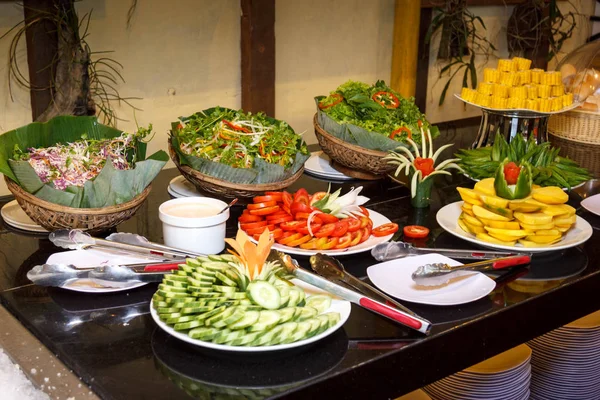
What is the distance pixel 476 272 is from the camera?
5.55 feet

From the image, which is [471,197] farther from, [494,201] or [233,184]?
[233,184]

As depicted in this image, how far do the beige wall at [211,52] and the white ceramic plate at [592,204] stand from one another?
1946mm

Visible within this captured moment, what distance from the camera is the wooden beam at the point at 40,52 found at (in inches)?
113

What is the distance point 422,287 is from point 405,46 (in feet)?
9.24

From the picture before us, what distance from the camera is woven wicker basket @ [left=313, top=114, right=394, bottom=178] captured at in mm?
2381

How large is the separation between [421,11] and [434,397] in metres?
2.75

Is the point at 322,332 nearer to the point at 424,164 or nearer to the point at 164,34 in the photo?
the point at 424,164

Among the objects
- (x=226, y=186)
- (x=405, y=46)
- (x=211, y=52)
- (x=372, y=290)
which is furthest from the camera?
(x=405, y=46)

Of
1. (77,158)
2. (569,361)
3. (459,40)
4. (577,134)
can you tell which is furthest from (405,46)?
(77,158)

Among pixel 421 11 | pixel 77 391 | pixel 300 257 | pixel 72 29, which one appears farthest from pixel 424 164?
pixel 421 11

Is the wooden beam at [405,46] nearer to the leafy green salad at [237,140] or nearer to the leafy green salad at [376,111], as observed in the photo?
the leafy green salad at [376,111]

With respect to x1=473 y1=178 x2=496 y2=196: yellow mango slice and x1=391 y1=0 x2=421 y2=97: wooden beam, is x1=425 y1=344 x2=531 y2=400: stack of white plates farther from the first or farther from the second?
x1=391 y1=0 x2=421 y2=97: wooden beam

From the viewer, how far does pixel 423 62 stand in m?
4.44

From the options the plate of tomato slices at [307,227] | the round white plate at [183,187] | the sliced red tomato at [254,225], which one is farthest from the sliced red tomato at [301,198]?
the round white plate at [183,187]
